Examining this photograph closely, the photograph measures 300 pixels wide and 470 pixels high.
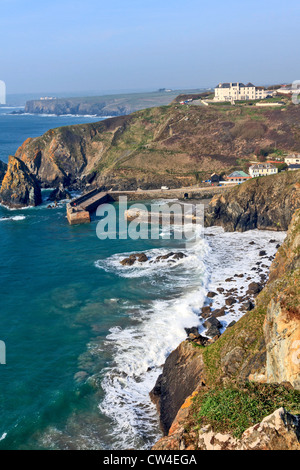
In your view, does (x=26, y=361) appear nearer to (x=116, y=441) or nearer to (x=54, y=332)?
(x=54, y=332)

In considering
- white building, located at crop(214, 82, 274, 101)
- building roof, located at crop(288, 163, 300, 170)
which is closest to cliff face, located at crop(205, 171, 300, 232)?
building roof, located at crop(288, 163, 300, 170)

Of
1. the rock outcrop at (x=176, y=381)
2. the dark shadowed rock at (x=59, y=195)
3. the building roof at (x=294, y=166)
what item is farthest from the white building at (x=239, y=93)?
the rock outcrop at (x=176, y=381)

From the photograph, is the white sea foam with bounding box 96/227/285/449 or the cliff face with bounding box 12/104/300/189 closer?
the white sea foam with bounding box 96/227/285/449

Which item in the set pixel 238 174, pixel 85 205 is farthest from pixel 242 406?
pixel 238 174

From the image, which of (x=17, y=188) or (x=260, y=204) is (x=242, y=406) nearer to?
(x=260, y=204)

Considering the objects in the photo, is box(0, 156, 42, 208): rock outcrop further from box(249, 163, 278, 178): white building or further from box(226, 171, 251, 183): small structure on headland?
box(249, 163, 278, 178): white building
